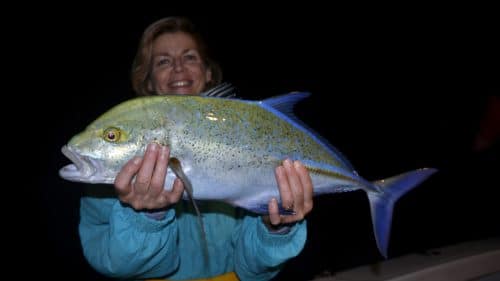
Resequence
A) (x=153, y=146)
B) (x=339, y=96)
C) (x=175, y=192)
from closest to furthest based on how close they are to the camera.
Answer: (x=153, y=146) → (x=175, y=192) → (x=339, y=96)

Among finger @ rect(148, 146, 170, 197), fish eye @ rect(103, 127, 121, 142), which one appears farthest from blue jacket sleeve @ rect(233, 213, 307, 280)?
fish eye @ rect(103, 127, 121, 142)

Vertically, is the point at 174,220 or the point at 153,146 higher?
the point at 153,146

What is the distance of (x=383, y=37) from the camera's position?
30.8m

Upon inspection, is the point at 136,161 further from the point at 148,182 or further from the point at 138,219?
the point at 138,219

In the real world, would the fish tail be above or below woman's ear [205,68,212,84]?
below

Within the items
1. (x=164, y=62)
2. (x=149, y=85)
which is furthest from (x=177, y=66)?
(x=149, y=85)

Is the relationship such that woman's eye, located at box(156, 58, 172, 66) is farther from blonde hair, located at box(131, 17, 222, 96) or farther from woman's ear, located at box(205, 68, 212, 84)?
woman's ear, located at box(205, 68, 212, 84)

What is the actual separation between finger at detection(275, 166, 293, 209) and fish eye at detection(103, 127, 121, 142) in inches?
28.6

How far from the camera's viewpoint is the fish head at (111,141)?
1.46 meters

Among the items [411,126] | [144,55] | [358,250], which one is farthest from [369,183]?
[411,126]

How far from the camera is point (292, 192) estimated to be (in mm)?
1678

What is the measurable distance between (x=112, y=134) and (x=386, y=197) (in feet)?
4.70

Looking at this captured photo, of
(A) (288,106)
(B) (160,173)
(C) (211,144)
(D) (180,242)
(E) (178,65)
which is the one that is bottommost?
(D) (180,242)

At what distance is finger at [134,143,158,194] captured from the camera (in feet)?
4.69
